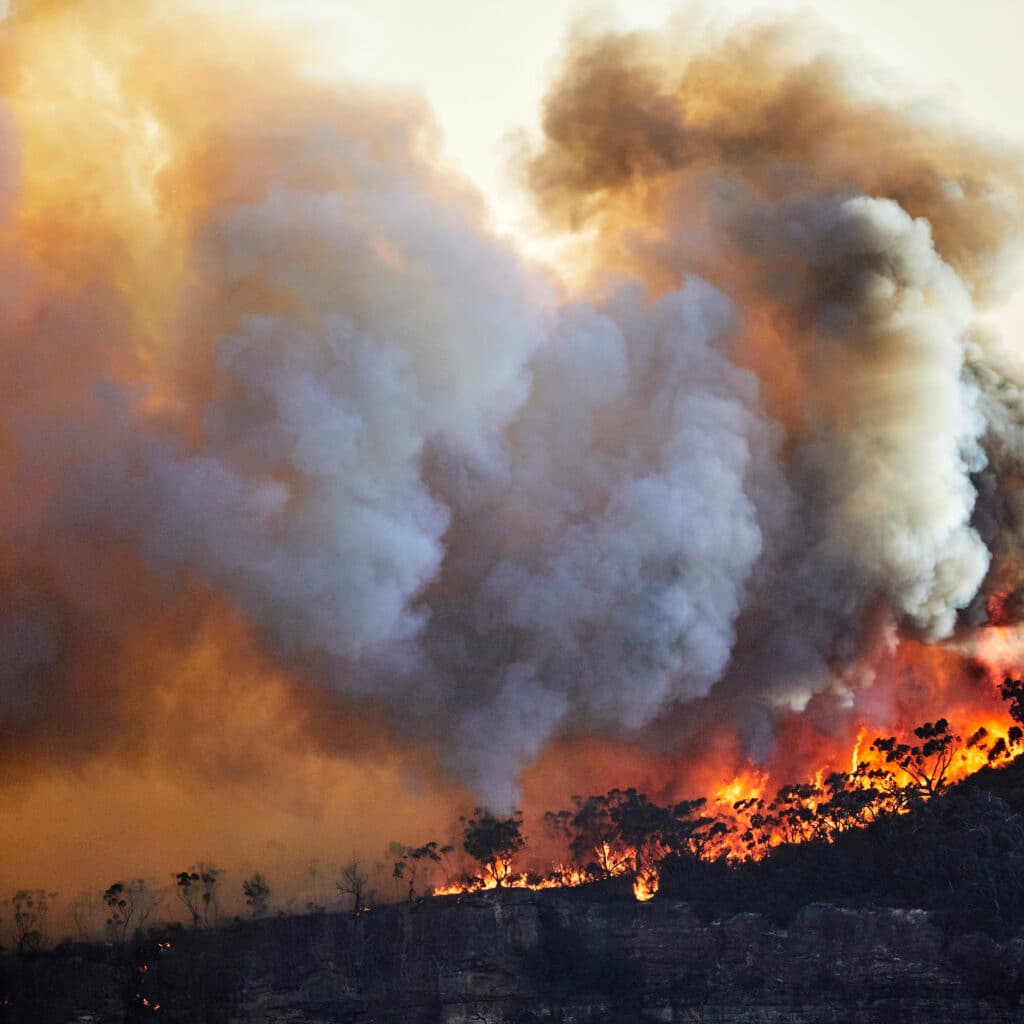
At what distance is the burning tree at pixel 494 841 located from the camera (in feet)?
337

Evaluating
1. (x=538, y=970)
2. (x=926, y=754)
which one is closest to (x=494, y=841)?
(x=538, y=970)

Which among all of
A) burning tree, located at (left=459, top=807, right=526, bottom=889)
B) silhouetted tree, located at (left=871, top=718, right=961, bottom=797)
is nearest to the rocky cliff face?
burning tree, located at (left=459, top=807, right=526, bottom=889)

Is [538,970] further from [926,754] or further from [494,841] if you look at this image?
[926,754]

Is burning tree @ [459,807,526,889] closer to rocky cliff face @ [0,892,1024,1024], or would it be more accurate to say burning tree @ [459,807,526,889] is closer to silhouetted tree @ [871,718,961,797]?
rocky cliff face @ [0,892,1024,1024]

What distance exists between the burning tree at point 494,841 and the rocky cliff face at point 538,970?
402 centimetres

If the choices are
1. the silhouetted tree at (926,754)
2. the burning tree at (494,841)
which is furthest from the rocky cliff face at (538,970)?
Result: the silhouetted tree at (926,754)

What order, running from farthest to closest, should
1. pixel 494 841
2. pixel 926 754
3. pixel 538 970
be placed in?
pixel 494 841 < pixel 926 754 < pixel 538 970

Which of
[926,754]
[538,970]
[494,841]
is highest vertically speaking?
[926,754]

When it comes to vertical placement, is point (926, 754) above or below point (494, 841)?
above

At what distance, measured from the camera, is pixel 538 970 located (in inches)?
3851

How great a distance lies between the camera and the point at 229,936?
343ft

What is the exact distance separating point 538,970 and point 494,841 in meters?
8.84

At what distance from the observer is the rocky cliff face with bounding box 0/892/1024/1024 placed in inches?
3563

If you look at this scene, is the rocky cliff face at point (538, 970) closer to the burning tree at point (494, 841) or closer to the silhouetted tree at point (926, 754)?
the burning tree at point (494, 841)
